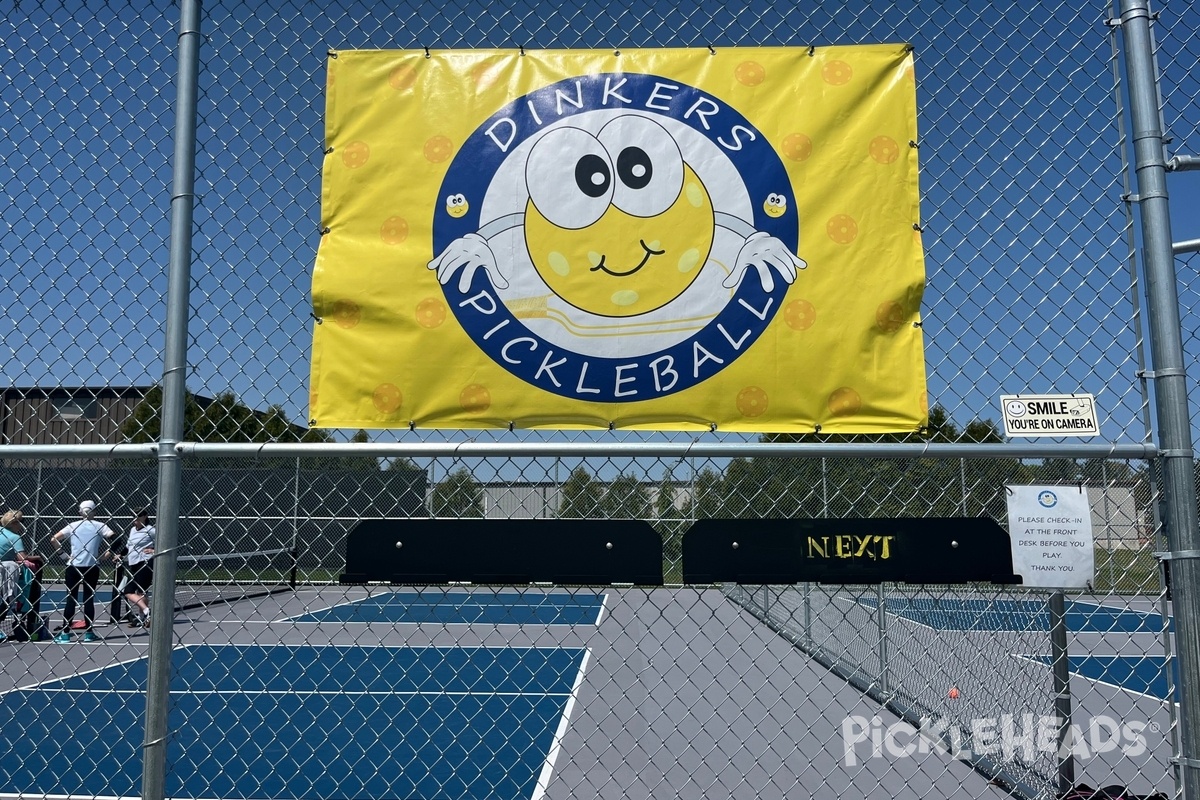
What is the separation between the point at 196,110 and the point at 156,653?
1.68m

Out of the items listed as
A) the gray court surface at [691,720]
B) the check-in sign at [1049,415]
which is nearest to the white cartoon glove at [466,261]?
the gray court surface at [691,720]

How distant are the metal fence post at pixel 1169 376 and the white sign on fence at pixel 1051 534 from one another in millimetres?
230

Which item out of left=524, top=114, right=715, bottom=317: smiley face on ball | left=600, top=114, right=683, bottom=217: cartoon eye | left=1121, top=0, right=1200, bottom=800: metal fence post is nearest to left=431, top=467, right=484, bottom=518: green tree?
left=524, top=114, right=715, bottom=317: smiley face on ball

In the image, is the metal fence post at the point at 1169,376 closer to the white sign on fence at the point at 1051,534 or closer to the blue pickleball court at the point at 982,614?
the white sign on fence at the point at 1051,534

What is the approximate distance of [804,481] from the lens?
471 centimetres

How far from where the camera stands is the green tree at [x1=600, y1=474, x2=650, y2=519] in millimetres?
3221

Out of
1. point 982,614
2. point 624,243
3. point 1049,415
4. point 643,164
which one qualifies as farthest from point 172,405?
point 982,614

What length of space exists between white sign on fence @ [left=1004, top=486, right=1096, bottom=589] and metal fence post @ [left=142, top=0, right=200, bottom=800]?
248cm

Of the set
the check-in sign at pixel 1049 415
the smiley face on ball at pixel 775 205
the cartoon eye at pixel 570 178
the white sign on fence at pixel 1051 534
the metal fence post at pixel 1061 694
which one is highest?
the cartoon eye at pixel 570 178

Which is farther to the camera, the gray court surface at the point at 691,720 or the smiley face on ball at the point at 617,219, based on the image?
the gray court surface at the point at 691,720

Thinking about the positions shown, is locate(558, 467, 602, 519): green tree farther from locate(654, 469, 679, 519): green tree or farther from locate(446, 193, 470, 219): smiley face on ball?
locate(446, 193, 470, 219): smiley face on ball

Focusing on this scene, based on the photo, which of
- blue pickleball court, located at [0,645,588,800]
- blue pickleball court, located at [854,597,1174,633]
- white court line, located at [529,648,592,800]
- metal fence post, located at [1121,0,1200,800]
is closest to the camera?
metal fence post, located at [1121,0,1200,800]

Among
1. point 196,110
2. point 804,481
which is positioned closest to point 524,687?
point 804,481

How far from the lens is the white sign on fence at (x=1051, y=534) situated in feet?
8.57
